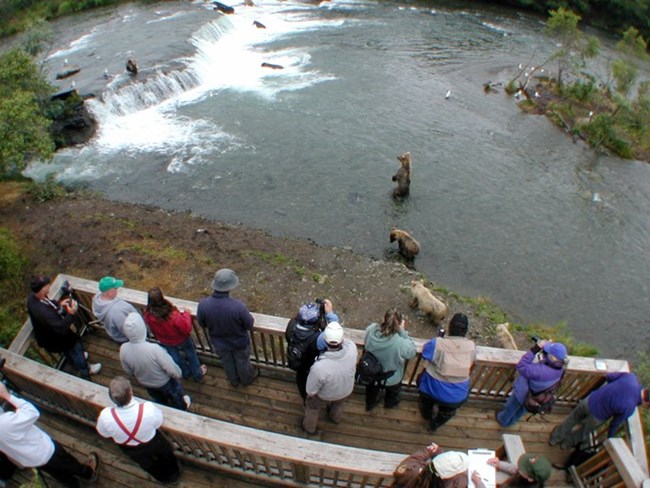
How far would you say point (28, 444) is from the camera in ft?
14.0

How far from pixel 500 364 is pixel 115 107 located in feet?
73.5

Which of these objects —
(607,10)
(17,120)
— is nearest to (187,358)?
(17,120)

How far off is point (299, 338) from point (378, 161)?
15.2m

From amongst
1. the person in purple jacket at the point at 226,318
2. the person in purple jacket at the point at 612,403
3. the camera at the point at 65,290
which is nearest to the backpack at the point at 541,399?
the person in purple jacket at the point at 612,403

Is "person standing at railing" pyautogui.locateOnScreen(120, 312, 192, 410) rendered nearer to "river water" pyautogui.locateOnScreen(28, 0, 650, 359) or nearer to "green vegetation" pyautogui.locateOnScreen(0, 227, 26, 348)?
"green vegetation" pyautogui.locateOnScreen(0, 227, 26, 348)

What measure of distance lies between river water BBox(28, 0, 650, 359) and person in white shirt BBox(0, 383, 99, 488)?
11258 millimetres

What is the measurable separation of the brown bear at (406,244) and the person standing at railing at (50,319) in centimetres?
1055

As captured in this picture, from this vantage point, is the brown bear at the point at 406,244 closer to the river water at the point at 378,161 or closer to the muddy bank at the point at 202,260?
the river water at the point at 378,161

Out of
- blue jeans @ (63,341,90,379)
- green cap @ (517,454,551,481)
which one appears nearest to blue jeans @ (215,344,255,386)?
blue jeans @ (63,341,90,379)

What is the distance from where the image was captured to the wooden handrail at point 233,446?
4184mm

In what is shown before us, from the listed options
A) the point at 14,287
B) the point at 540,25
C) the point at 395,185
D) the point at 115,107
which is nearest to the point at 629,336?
the point at 395,185

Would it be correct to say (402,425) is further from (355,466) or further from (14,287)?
(14,287)

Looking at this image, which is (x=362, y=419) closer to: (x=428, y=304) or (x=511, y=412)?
(x=511, y=412)

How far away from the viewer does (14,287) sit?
37.3 ft
